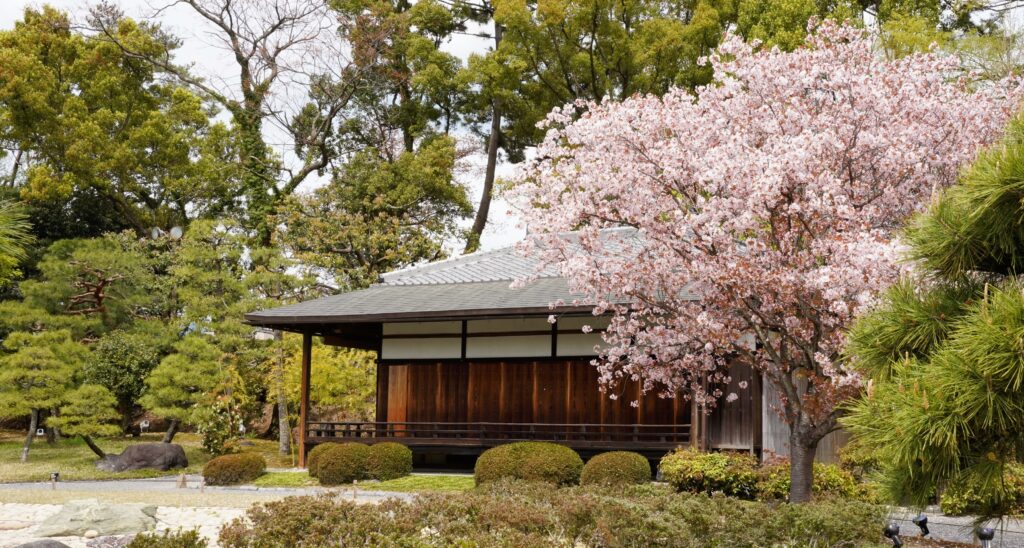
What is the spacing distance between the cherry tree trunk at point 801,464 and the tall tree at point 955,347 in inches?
180

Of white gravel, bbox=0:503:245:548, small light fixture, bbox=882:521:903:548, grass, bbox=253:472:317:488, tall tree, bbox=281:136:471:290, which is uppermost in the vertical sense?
tall tree, bbox=281:136:471:290

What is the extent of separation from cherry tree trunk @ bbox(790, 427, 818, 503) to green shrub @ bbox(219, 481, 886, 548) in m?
1.22

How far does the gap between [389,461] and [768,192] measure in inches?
372

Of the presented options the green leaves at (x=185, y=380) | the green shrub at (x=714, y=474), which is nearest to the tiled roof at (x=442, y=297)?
the green shrub at (x=714, y=474)

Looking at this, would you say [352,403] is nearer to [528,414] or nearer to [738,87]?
[528,414]

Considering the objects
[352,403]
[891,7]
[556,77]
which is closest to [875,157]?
[352,403]

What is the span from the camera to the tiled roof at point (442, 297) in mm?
15898

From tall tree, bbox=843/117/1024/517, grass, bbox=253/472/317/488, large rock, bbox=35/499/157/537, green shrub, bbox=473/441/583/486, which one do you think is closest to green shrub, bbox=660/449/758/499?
green shrub, bbox=473/441/583/486

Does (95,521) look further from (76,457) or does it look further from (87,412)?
(76,457)

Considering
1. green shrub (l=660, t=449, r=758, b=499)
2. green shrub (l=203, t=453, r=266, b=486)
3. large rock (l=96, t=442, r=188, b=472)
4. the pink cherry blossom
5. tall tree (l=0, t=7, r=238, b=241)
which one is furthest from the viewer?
tall tree (l=0, t=7, r=238, b=241)

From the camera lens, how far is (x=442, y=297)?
17719 millimetres

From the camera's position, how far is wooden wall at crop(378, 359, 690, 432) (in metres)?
16.4

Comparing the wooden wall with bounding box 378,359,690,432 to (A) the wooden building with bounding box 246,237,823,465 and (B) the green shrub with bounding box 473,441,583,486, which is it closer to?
(A) the wooden building with bounding box 246,237,823,465

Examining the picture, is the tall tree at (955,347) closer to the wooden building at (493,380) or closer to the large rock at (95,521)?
the large rock at (95,521)
